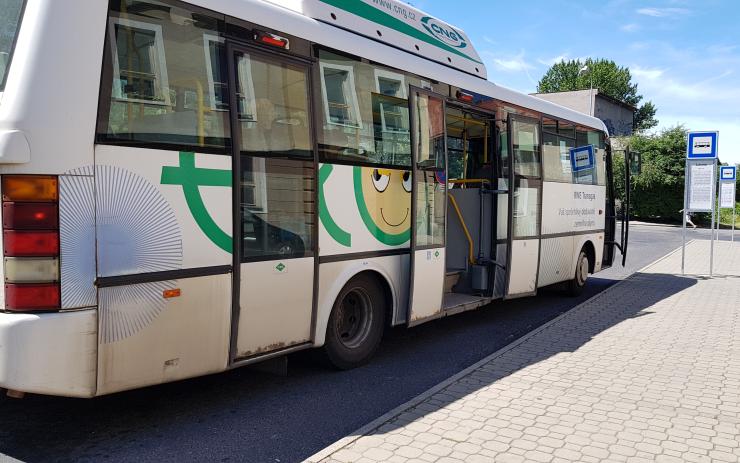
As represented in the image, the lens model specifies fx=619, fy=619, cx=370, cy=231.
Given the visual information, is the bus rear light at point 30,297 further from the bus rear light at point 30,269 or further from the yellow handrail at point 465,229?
the yellow handrail at point 465,229

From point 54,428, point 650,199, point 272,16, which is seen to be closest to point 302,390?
point 54,428

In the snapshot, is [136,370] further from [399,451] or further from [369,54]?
[369,54]

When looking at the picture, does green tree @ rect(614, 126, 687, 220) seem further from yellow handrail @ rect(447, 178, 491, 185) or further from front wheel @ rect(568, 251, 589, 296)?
yellow handrail @ rect(447, 178, 491, 185)

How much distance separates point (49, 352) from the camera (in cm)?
353

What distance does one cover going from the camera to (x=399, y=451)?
4008mm

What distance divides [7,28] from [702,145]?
1400 centimetres

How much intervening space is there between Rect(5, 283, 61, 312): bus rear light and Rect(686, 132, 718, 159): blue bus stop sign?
13.8m

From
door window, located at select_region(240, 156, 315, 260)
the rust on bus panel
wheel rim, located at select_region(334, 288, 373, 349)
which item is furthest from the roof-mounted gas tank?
the rust on bus panel

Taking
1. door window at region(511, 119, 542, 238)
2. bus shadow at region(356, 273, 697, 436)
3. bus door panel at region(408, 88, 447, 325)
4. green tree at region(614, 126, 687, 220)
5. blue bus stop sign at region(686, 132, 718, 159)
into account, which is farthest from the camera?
green tree at region(614, 126, 687, 220)

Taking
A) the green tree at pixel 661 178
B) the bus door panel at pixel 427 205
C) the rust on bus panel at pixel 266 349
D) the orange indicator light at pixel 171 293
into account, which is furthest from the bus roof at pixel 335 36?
the green tree at pixel 661 178

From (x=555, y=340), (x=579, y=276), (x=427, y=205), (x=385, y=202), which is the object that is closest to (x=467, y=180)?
(x=427, y=205)

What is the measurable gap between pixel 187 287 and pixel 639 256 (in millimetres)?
17344

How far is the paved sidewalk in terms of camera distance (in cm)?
410

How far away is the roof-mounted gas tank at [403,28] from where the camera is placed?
5684 millimetres
